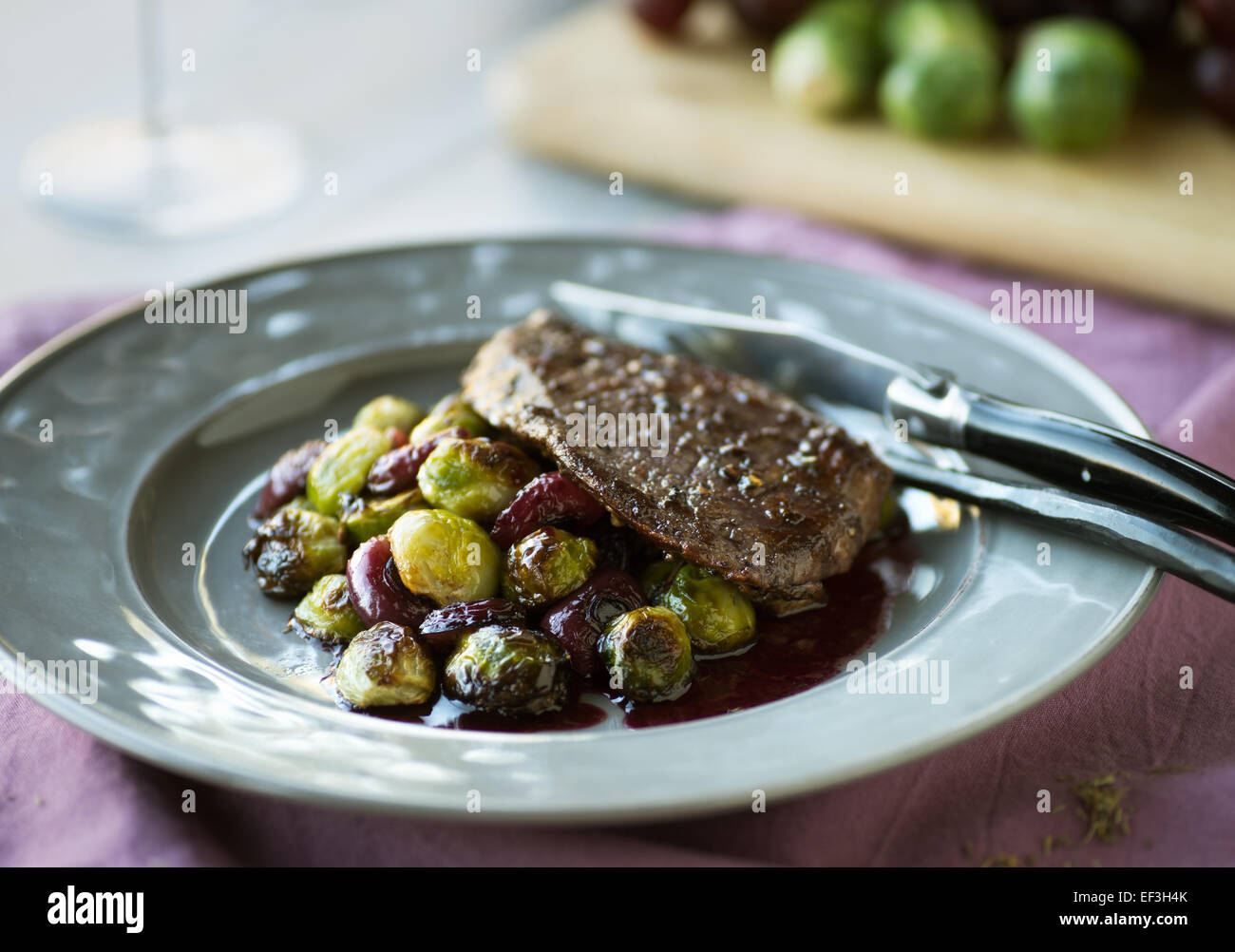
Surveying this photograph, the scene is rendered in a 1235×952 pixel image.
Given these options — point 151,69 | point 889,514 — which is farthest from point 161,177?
point 889,514

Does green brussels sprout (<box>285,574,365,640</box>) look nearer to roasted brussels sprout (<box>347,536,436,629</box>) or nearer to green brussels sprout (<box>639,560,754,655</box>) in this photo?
roasted brussels sprout (<box>347,536,436,629</box>)

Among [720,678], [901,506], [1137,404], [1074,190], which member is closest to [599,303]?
[901,506]

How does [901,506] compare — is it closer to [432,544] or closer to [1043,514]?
[1043,514]

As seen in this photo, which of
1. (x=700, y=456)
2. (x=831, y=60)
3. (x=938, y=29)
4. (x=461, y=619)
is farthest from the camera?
(x=831, y=60)

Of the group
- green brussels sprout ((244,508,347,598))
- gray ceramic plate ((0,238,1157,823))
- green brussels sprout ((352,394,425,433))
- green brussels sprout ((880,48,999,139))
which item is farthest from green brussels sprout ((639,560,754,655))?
green brussels sprout ((880,48,999,139))

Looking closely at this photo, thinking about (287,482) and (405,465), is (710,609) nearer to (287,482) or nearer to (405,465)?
(405,465)

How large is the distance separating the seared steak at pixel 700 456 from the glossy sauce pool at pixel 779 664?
0.31 ft

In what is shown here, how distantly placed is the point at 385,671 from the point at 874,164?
3.97 m

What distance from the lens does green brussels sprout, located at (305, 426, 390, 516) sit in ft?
12.1

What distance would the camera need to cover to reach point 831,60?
6.17 m

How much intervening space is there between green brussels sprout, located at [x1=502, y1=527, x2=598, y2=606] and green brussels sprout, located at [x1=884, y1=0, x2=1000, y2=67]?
379 cm

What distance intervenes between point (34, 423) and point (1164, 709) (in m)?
3.30

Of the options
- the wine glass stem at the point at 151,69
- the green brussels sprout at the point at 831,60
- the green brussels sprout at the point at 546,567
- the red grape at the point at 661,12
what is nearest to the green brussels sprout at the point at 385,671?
the green brussels sprout at the point at 546,567

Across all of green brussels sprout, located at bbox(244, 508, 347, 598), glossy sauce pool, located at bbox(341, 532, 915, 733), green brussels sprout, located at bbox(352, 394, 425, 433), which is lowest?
glossy sauce pool, located at bbox(341, 532, 915, 733)
